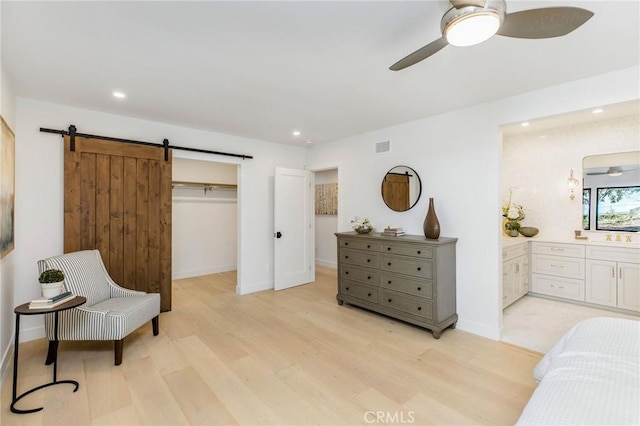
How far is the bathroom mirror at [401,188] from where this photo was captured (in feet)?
12.4

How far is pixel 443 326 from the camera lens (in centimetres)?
310

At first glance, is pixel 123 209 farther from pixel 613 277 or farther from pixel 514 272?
pixel 613 277

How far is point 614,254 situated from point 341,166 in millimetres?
3780

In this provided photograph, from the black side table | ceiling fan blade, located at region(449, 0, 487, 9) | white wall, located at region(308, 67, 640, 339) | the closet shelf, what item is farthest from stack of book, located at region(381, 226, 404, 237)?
the closet shelf

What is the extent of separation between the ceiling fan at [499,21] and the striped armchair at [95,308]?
3216 mm

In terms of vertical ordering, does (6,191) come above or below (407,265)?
above

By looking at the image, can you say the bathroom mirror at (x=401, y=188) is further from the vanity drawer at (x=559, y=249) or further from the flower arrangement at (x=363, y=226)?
the vanity drawer at (x=559, y=249)

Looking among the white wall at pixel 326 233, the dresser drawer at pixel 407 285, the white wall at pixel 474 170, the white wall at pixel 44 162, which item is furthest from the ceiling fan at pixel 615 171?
the white wall at pixel 44 162

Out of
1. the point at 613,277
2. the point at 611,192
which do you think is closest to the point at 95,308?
the point at 613,277

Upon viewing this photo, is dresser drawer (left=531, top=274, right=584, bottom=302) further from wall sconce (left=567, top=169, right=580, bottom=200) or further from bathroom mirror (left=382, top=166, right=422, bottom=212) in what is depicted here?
bathroom mirror (left=382, top=166, right=422, bottom=212)

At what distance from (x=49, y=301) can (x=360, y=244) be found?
121 inches

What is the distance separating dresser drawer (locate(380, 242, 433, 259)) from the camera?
315 centimetres

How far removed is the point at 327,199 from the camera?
675 cm

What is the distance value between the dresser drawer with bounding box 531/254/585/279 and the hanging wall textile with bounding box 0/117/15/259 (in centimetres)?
609
